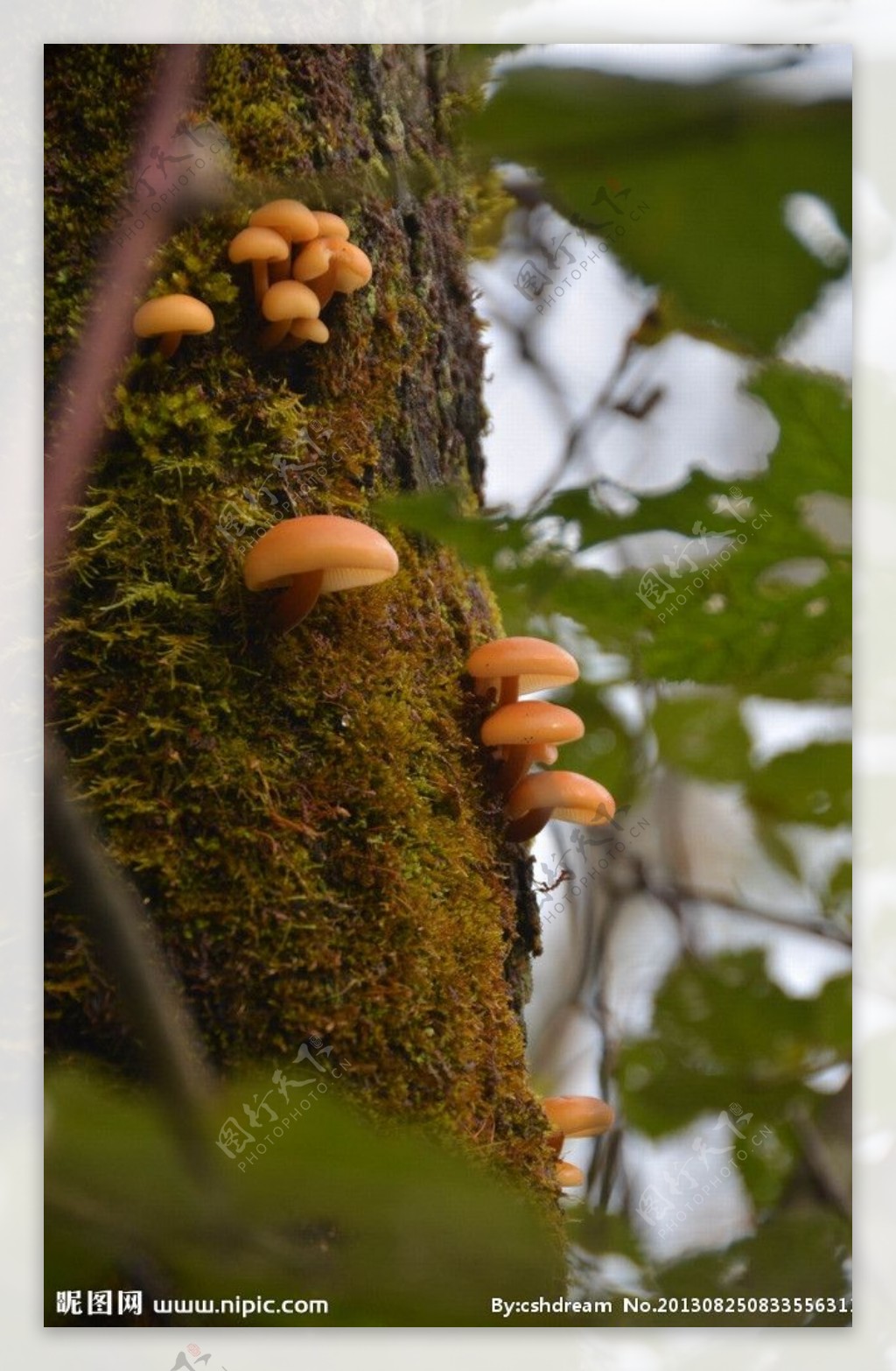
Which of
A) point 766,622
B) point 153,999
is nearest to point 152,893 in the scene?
point 153,999

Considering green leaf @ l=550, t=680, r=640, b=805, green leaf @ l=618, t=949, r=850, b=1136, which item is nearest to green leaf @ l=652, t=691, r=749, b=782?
green leaf @ l=618, t=949, r=850, b=1136

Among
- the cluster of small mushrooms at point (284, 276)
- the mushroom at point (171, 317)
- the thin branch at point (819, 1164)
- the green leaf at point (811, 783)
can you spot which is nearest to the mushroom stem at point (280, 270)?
Answer: the cluster of small mushrooms at point (284, 276)

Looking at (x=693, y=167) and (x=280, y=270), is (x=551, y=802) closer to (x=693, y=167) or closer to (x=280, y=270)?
(x=280, y=270)

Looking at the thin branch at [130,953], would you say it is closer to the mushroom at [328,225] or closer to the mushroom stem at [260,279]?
the mushroom stem at [260,279]

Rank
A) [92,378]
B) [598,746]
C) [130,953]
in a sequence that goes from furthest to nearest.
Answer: [598,746]
[92,378]
[130,953]

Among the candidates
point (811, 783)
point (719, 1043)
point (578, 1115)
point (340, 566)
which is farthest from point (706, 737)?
point (578, 1115)

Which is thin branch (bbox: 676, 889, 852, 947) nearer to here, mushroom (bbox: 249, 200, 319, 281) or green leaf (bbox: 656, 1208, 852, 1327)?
green leaf (bbox: 656, 1208, 852, 1327)
